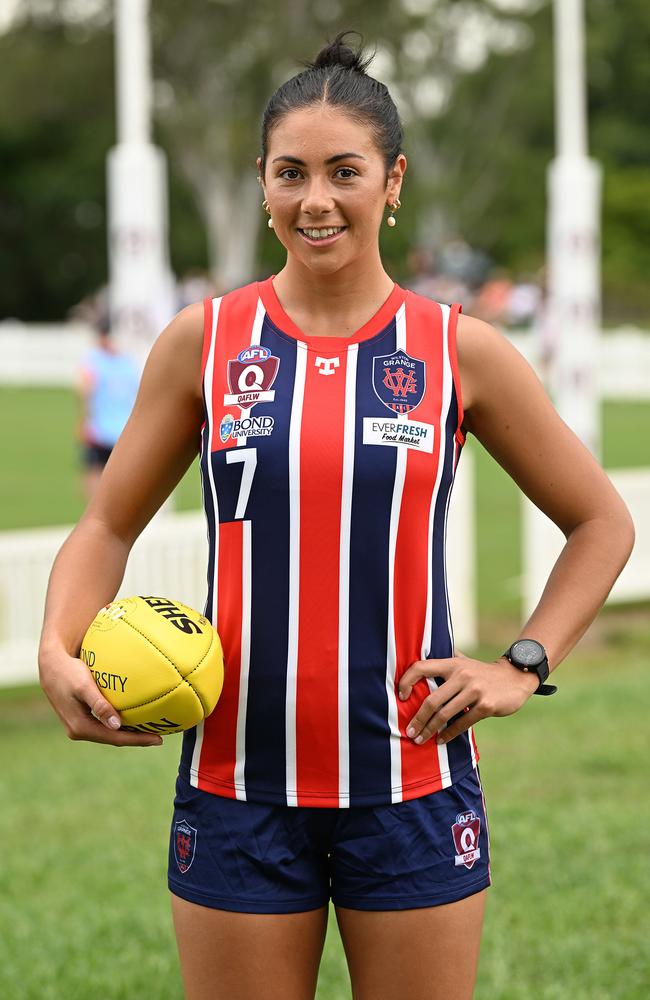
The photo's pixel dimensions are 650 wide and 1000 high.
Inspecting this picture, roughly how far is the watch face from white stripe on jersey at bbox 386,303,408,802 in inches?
9.5

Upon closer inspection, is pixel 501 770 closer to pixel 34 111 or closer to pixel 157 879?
pixel 157 879

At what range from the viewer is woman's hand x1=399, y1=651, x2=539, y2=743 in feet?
8.78

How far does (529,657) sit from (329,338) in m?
0.70

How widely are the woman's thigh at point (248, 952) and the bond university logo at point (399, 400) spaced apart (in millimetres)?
882

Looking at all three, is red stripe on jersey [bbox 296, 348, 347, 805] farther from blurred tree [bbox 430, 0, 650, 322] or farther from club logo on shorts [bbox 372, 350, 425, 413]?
blurred tree [bbox 430, 0, 650, 322]

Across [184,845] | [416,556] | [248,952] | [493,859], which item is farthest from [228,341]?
[493,859]

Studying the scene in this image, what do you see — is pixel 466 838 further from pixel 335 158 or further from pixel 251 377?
pixel 335 158

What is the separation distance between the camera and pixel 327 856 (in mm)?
2746

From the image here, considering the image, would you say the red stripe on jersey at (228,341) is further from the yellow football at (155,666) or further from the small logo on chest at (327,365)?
the yellow football at (155,666)

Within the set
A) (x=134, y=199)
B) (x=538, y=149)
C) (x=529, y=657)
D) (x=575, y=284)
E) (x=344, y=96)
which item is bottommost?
(x=529, y=657)

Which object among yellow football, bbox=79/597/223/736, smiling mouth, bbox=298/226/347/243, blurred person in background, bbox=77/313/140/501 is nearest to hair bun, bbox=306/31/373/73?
smiling mouth, bbox=298/226/347/243

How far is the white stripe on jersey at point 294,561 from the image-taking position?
264cm

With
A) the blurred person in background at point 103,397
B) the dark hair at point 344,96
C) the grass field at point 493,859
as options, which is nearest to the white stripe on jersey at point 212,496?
the dark hair at point 344,96

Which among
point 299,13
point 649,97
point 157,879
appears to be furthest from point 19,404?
point 649,97
